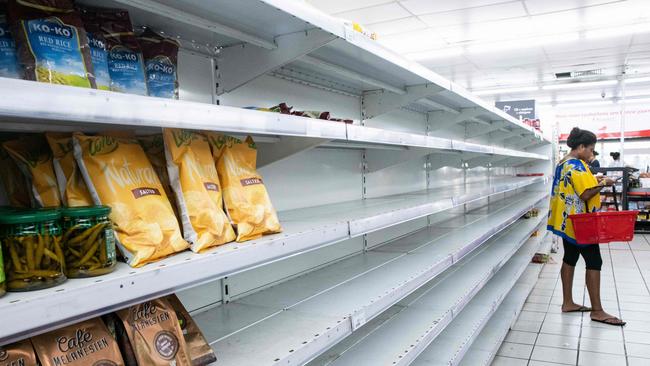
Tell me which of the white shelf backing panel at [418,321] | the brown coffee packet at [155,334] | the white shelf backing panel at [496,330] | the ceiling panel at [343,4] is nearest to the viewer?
the brown coffee packet at [155,334]

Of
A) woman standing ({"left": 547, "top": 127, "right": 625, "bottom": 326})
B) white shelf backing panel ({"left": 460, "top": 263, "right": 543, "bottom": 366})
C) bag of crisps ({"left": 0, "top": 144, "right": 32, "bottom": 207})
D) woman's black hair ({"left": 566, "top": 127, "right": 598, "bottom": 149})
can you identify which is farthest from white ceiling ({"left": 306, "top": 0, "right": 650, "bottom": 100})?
bag of crisps ({"left": 0, "top": 144, "right": 32, "bottom": 207})

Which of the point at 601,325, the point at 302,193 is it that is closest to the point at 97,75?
the point at 302,193

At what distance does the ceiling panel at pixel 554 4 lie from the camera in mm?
5802

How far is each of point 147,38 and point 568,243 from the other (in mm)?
4246

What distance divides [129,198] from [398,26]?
6.40 metres

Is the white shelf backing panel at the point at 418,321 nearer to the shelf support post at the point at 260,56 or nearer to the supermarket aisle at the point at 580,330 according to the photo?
the supermarket aisle at the point at 580,330

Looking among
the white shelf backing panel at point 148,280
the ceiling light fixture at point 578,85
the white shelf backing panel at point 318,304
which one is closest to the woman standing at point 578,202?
the white shelf backing panel at point 318,304

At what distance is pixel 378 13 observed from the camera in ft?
20.2

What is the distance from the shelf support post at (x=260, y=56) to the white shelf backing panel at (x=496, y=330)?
234 cm

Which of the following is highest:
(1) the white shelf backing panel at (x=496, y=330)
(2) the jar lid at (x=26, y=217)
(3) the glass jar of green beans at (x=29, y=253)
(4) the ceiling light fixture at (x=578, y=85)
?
(4) the ceiling light fixture at (x=578, y=85)

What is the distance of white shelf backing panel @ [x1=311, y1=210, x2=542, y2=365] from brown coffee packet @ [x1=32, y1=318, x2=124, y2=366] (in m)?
1.30

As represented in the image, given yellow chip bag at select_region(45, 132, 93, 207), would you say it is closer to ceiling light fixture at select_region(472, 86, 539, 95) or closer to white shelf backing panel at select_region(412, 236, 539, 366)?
white shelf backing panel at select_region(412, 236, 539, 366)

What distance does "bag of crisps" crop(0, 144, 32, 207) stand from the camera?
1061 mm

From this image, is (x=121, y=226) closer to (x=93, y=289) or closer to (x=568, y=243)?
(x=93, y=289)
